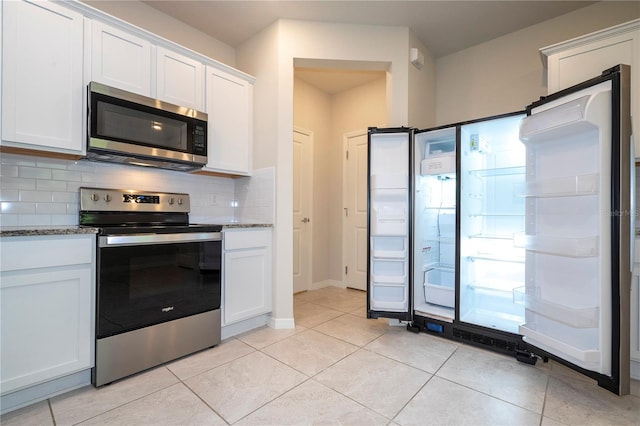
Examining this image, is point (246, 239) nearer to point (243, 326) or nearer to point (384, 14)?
point (243, 326)

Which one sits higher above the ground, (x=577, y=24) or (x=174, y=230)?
(x=577, y=24)

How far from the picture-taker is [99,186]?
220 cm

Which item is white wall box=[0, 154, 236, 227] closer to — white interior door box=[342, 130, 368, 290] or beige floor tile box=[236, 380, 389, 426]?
beige floor tile box=[236, 380, 389, 426]

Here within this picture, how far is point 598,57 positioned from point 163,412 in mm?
3443

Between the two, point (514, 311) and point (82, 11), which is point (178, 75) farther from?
point (514, 311)

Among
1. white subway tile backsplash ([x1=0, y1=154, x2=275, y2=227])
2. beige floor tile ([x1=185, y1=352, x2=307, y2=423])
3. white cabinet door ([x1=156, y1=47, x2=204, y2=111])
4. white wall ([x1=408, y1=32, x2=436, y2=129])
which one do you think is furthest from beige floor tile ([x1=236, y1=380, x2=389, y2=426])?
white wall ([x1=408, y1=32, x2=436, y2=129])

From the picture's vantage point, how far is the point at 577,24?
2.59 metres

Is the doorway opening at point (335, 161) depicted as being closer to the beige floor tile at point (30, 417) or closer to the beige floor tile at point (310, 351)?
Answer: the beige floor tile at point (310, 351)

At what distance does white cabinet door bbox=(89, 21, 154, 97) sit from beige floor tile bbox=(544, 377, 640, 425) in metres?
3.30

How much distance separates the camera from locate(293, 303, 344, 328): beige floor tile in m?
2.79

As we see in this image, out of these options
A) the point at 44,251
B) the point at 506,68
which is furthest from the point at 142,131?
the point at 506,68

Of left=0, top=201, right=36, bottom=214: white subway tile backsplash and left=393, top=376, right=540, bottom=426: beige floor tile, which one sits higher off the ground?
left=0, top=201, right=36, bottom=214: white subway tile backsplash

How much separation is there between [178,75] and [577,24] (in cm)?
354

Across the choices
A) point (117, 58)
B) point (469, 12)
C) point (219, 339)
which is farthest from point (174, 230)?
point (469, 12)
